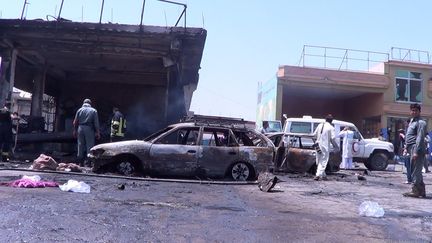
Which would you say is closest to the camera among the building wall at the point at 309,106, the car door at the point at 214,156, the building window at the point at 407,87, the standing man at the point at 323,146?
the car door at the point at 214,156

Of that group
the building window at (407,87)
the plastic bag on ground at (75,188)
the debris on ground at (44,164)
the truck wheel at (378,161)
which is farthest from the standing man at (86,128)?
the building window at (407,87)

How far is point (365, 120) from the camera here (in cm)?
3294

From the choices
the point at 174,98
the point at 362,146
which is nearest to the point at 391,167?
the point at 362,146

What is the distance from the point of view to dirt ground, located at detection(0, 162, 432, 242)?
16.5ft

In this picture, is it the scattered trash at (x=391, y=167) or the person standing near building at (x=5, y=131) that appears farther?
the scattered trash at (x=391, y=167)

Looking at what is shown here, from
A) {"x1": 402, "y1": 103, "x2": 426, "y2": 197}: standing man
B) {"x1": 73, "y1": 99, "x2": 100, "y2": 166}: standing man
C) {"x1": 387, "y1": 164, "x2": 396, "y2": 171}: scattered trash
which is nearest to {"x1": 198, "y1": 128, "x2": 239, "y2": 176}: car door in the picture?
{"x1": 73, "y1": 99, "x2": 100, "y2": 166}: standing man

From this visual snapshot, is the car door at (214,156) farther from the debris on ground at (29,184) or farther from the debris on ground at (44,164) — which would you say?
the debris on ground at (29,184)

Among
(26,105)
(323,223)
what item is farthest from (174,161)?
(26,105)

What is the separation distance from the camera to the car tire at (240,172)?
11.4 meters

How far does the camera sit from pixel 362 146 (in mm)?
19406

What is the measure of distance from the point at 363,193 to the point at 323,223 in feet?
13.9

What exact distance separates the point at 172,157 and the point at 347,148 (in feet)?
29.2

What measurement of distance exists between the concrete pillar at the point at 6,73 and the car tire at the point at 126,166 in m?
7.32

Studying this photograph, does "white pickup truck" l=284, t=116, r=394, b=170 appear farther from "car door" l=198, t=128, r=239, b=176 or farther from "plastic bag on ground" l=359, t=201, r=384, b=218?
"plastic bag on ground" l=359, t=201, r=384, b=218
